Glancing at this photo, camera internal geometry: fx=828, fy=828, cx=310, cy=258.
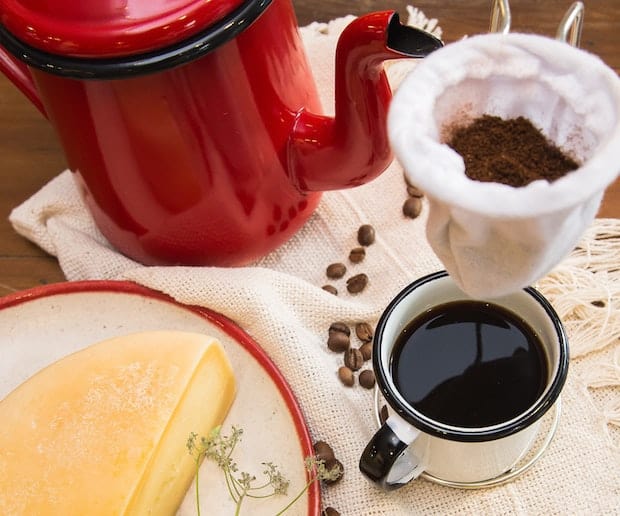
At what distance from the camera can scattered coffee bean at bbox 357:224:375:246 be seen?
90 cm

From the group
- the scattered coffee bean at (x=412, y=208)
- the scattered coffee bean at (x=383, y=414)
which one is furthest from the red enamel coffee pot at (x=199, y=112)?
the scattered coffee bean at (x=383, y=414)

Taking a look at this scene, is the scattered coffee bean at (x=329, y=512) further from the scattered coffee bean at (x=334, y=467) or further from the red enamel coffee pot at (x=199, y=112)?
the red enamel coffee pot at (x=199, y=112)

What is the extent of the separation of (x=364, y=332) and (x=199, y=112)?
0.93 ft

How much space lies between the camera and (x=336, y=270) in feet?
2.90

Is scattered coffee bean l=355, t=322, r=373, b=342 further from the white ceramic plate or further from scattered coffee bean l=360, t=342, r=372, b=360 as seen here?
the white ceramic plate

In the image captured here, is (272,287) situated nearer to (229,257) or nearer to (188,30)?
(229,257)

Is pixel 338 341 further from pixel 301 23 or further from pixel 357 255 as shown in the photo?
pixel 301 23

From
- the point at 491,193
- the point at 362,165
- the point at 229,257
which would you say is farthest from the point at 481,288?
the point at 229,257

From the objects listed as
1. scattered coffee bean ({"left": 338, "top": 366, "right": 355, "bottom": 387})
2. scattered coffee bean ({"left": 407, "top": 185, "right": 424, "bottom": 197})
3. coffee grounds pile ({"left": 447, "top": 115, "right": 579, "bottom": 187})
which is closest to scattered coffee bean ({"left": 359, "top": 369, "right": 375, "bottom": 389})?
scattered coffee bean ({"left": 338, "top": 366, "right": 355, "bottom": 387})

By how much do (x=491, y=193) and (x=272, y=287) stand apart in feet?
1.41

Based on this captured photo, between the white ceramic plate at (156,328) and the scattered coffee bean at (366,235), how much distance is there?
180 millimetres

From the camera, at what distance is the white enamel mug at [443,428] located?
2.07ft

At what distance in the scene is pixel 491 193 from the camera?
45 centimetres

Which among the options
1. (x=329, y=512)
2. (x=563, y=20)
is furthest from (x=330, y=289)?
(x=563, y=20)
